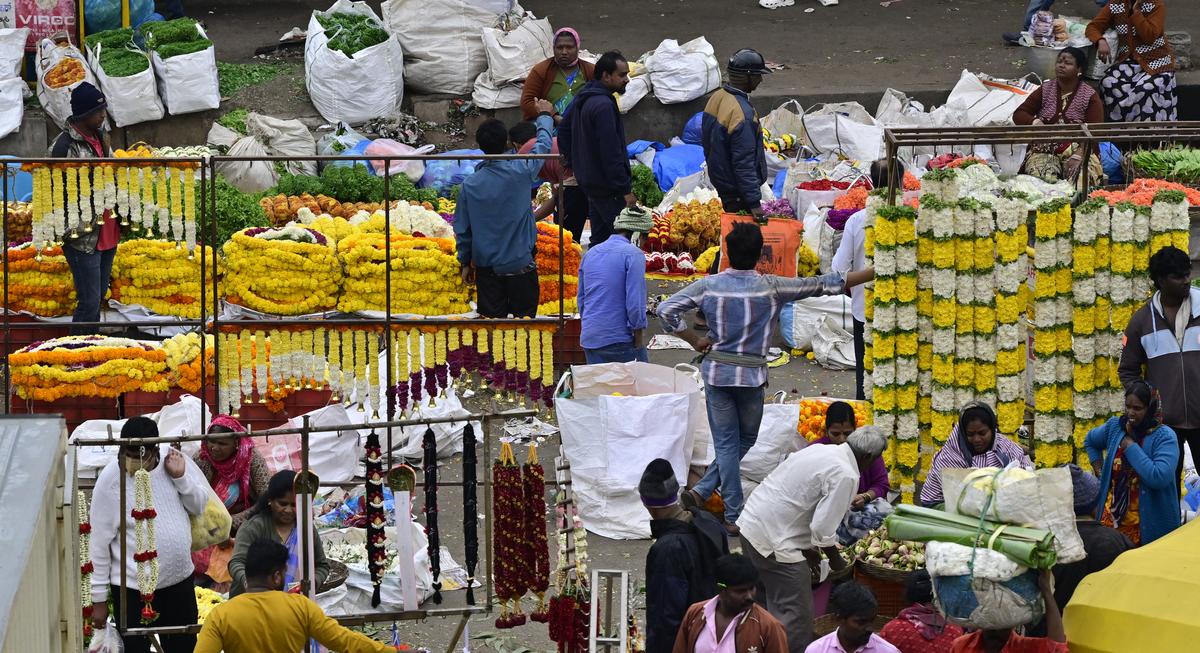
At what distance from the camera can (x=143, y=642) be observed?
7469mm

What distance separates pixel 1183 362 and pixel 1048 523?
108 inches

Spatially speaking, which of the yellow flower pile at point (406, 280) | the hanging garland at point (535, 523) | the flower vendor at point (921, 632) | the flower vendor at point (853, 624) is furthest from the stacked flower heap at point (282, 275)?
the flower vendor at point (853, 624)

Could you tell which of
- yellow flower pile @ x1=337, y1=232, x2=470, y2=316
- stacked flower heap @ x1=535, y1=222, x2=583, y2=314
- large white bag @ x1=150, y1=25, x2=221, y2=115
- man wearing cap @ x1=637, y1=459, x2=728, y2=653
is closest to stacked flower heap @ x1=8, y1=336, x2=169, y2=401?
yellow flower pile @ x1=337, y1=232, x2=470, y2=316

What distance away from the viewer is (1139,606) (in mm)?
5617

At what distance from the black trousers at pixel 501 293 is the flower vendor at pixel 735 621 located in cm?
402

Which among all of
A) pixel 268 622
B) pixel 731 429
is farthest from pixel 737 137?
pixel 268 622

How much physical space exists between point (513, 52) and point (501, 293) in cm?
602

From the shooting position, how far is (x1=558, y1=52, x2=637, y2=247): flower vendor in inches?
441

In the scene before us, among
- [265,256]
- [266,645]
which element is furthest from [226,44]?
[266,645]

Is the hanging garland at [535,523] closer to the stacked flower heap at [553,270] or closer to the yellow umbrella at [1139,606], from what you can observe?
the yellow umbrella at [1139,606]

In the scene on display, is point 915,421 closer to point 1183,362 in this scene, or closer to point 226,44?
point 1183,362

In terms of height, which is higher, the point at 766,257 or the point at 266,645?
the point at 766,257

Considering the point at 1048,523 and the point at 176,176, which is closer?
the point at 1048,523

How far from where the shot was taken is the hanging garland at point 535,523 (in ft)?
24.7
